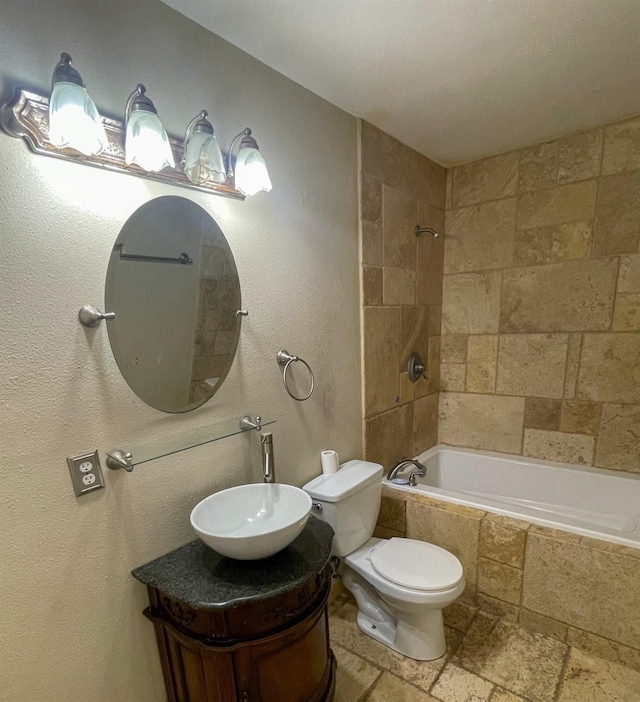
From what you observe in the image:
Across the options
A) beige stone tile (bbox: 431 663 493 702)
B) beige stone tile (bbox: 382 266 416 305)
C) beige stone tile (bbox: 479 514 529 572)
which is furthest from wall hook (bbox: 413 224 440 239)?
beige stone tile (bbox: 431 663 493 702)

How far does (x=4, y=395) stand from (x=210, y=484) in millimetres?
745

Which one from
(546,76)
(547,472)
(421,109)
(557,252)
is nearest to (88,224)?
(421,109)

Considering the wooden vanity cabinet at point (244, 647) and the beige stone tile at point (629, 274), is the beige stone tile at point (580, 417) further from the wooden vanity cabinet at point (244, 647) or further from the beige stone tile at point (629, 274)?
the wooden vanity cabinet at point (244, 647)

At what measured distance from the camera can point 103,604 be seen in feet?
3.88

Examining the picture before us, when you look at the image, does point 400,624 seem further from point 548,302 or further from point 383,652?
point 548,302

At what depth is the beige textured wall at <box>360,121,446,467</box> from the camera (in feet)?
7.11

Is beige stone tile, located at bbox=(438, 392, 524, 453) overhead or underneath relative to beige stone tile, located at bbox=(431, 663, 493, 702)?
overhead

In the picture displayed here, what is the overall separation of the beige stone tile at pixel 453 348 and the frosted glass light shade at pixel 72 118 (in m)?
2.53

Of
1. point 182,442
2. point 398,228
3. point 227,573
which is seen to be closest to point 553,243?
point 398,228

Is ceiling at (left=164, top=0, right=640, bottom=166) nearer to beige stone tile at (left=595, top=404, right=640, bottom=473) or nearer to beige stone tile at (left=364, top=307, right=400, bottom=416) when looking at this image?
beige stone tile at (left=364, top=307, right=400, bottom=416)

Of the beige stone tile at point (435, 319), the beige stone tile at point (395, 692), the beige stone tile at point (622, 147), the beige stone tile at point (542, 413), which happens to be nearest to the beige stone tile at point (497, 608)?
the beige stone tile at point (395, 692)

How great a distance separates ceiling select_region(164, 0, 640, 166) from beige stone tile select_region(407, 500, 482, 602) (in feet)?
6.73

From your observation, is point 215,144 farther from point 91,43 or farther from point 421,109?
point 421,109

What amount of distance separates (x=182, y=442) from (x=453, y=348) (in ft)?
7.20
